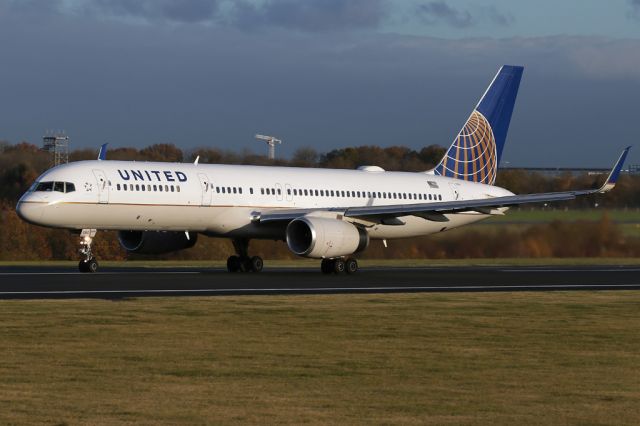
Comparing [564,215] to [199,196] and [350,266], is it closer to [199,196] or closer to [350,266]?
[350,266]

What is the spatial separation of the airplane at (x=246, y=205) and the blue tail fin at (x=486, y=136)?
2620mm

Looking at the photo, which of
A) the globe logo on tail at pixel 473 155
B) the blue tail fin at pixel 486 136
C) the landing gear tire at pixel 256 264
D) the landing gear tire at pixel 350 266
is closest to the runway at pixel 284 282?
the landing gear tire at pixel 350 266

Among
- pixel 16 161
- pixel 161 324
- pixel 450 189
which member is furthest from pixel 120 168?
pixel 16 161

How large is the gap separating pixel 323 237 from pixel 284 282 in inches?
176

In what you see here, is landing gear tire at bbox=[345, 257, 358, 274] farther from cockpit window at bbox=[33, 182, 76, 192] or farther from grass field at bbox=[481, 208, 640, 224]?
grass field at bbox=[481, 208, 640, 224]

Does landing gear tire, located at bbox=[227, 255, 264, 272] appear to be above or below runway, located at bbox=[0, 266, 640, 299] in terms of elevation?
above

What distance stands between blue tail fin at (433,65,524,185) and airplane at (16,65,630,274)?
2620 mm

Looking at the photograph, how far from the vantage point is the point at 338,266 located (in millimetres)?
40344

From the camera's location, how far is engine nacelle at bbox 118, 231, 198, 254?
42312mm

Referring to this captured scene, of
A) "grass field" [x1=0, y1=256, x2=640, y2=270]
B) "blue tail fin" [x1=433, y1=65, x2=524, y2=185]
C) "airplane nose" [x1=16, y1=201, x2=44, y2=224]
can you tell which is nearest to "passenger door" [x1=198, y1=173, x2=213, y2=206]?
"airplane nose" [x1=16, y1=201, x2=44, y2=224]

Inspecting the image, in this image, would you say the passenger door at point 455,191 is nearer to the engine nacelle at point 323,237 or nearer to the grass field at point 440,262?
the grass field at point 440,262

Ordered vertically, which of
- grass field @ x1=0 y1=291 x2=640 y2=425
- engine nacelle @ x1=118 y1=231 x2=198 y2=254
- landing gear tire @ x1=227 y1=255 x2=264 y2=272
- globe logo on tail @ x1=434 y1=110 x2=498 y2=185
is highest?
globe logo on tail @ x1=434 y1=110 x2=498 y2=185

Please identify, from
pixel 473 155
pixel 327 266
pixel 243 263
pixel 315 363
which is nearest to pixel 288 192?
pixel 243 263

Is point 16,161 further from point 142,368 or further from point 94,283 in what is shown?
point 142,368
